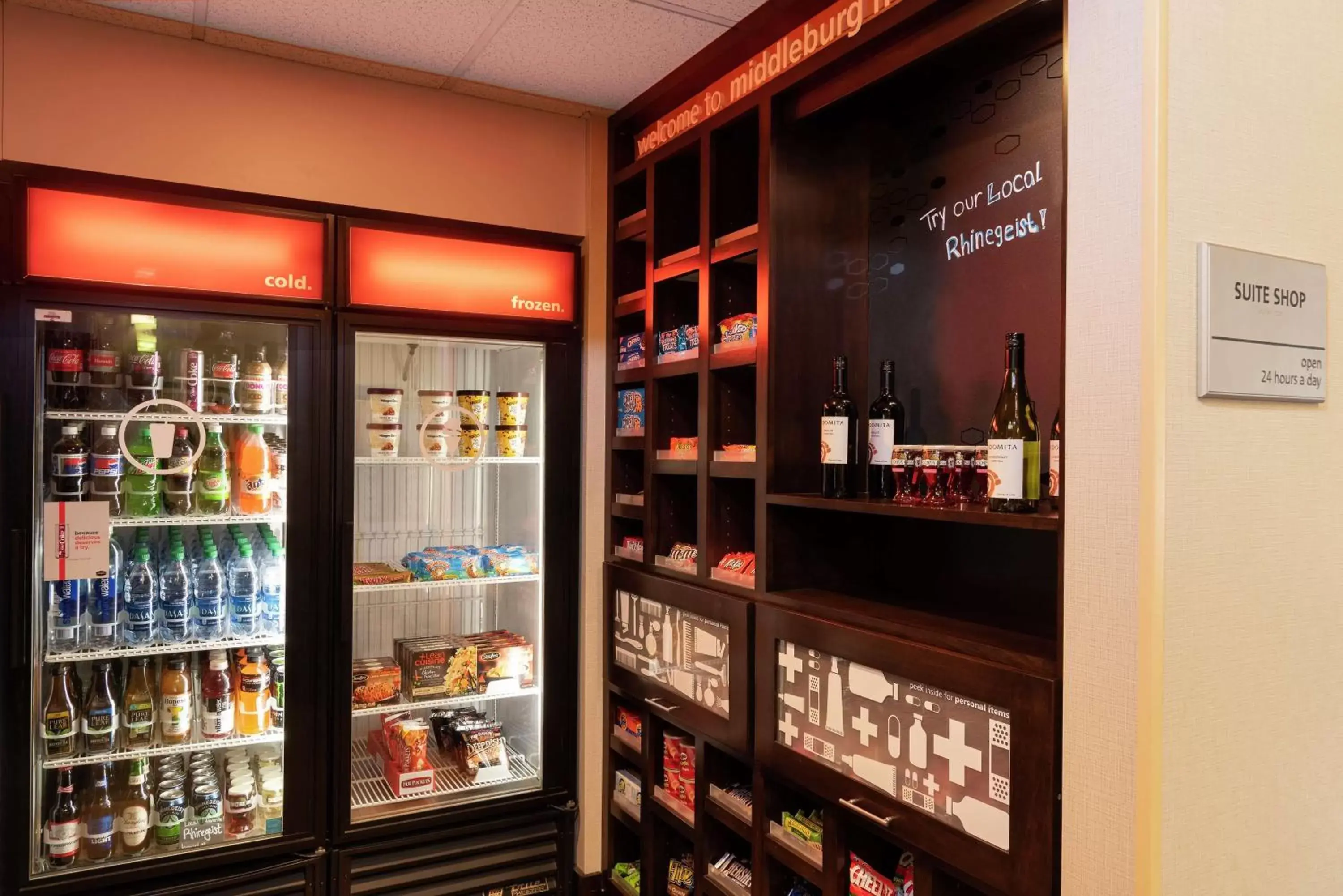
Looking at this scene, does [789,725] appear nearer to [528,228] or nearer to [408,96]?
[528,228]

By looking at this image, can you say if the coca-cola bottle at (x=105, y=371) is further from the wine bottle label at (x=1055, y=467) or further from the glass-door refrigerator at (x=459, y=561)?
the wine bottle label at (x=1055, y=467)

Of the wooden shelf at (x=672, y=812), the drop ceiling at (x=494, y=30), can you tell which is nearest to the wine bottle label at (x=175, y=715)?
the wooden shelf at (x=672, y=812)

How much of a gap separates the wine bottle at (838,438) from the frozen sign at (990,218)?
0.42m

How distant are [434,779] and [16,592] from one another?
1.44 m

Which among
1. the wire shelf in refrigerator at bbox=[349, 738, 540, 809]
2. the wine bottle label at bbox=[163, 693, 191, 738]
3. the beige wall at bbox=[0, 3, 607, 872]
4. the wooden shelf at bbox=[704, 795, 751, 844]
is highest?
the beige wall at bbox=[0, 3, 607, 872]

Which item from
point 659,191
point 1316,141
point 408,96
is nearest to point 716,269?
point 659,191

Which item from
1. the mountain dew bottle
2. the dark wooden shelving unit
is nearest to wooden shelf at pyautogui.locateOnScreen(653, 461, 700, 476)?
the dark wooden shelving unit

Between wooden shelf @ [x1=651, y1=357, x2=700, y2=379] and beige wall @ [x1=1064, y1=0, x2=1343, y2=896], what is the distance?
1379mm

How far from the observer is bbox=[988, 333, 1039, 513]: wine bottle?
177cm

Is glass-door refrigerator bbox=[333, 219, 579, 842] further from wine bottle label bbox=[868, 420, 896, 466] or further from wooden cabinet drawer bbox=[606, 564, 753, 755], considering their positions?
wine bottle label bbox=[868, 420, 896, 466]

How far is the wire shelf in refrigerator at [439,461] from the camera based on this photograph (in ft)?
10.1

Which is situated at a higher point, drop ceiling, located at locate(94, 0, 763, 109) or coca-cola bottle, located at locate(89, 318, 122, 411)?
drop ceiling, located at locate(94, 0, 763, 109)

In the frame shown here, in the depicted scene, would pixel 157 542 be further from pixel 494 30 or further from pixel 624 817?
pixel 494 30

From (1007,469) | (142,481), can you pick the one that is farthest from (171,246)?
(1007,469)
